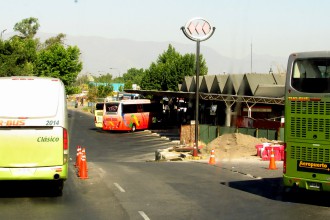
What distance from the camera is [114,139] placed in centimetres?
4919

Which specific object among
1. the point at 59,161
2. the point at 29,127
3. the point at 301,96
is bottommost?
the point at 59,161

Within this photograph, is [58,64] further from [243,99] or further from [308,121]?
[308,121]

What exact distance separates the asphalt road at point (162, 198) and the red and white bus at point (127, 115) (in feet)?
117

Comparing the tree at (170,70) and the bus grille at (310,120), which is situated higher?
the tree at (170,70)

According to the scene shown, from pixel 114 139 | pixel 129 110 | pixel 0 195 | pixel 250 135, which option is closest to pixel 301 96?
pixel 0 195

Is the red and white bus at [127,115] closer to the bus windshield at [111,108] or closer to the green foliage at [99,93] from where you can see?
the bus windshield at [111,108]

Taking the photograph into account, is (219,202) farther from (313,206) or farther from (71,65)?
(71,65)

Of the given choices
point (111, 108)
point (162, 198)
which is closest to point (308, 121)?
point (162, 198)

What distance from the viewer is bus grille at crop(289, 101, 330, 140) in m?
12.2

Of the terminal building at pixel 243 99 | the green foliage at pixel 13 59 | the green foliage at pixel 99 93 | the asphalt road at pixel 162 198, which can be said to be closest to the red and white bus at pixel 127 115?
the terminal building at pixel 243 99

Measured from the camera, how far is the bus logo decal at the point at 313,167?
40.3 ft

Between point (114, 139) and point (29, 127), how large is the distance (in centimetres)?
3721

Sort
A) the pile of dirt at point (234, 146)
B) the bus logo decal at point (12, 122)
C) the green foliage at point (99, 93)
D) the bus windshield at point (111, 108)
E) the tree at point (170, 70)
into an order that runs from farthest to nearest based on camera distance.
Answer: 1. the green foliage at point (99, 93)
2. the tree at point (170, 70)
3. the bus windshield at point (111, 108)
4. the pile of dirt at point (234, 146)
5. the bus logo decal at point (12, 122)

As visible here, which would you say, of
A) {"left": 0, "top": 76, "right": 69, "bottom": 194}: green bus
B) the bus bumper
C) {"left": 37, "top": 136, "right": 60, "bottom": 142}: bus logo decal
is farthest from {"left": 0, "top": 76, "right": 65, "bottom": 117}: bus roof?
the bus bumper
